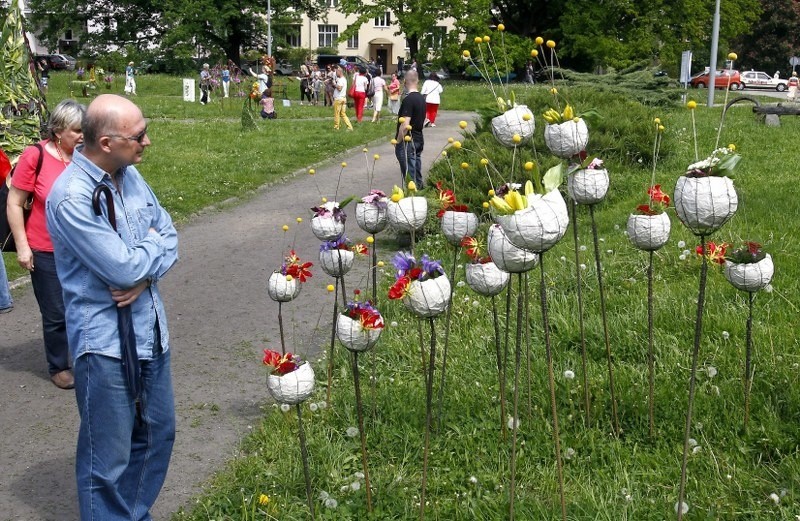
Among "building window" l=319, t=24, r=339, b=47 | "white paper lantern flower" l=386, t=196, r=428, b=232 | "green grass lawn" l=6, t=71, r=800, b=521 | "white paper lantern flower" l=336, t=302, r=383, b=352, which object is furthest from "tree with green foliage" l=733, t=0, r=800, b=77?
"white paper lantern flower" l=336, t=302, r=383, b=352

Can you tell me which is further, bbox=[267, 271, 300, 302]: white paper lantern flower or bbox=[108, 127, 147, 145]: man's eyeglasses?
bbox=[267, 271, 300, 302]: white paper lantern flower

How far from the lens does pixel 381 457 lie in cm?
429

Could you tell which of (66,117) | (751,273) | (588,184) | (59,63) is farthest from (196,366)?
(59,63)

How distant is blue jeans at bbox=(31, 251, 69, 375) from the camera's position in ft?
18.1

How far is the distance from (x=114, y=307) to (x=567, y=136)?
6.29 feet

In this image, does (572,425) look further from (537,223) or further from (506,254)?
(537,223)

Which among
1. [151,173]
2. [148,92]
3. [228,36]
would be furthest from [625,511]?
[228,36]

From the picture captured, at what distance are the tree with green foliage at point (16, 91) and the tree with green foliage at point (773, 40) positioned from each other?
5647cm

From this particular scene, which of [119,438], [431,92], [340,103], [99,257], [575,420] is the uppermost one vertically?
[99,257]

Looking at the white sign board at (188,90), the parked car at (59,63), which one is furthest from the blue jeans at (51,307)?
the parked car at (59,63)

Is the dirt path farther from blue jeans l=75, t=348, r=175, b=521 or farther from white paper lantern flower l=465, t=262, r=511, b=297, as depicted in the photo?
white paper lantern flower l=465, t=262, r=511, b=297

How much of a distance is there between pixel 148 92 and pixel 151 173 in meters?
→ 24.9

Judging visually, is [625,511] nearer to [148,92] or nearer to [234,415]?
[234,415]

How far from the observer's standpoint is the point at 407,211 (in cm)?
376
